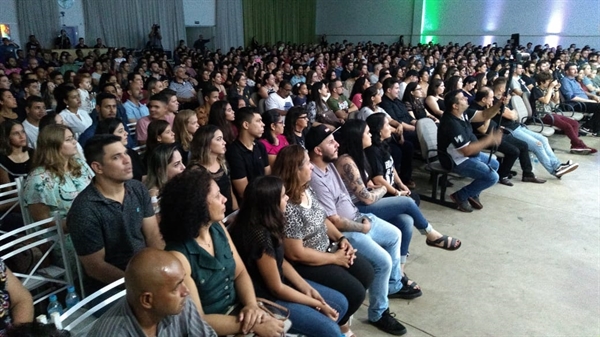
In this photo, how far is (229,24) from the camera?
55.3 feet

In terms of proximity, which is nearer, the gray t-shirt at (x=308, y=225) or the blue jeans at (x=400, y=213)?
the gray t-shirt at (x=308, y=225)

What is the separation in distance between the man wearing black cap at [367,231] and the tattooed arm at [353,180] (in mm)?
86

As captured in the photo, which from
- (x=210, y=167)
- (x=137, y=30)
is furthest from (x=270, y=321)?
(x=137, y=30)

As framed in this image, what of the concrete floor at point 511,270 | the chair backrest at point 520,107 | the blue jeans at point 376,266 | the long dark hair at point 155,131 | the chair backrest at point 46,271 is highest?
the long dark hair at point 155,131

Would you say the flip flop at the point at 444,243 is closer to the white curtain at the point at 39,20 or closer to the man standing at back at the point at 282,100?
the man standing at back at the point at 282,100

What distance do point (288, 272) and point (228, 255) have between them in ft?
1.27

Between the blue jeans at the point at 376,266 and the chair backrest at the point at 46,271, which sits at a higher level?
the chair backrest at the point at 46,271

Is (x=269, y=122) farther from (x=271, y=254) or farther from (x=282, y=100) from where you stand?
(x=282, y=100)

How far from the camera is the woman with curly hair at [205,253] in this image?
1689 mm

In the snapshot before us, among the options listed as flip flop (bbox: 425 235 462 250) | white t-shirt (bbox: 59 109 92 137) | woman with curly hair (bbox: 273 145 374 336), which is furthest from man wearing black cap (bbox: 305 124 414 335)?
white t-shirt (bbox: 59 109 92 137)

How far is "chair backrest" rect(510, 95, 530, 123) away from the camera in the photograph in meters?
5.80

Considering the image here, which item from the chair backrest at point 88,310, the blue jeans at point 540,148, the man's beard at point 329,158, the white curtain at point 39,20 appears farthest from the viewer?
the white curtain at point 39,20

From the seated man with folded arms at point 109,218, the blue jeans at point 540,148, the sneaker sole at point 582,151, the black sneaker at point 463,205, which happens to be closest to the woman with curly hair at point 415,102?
the blue jeans at point 540,148

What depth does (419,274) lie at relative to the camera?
3.13 metres
